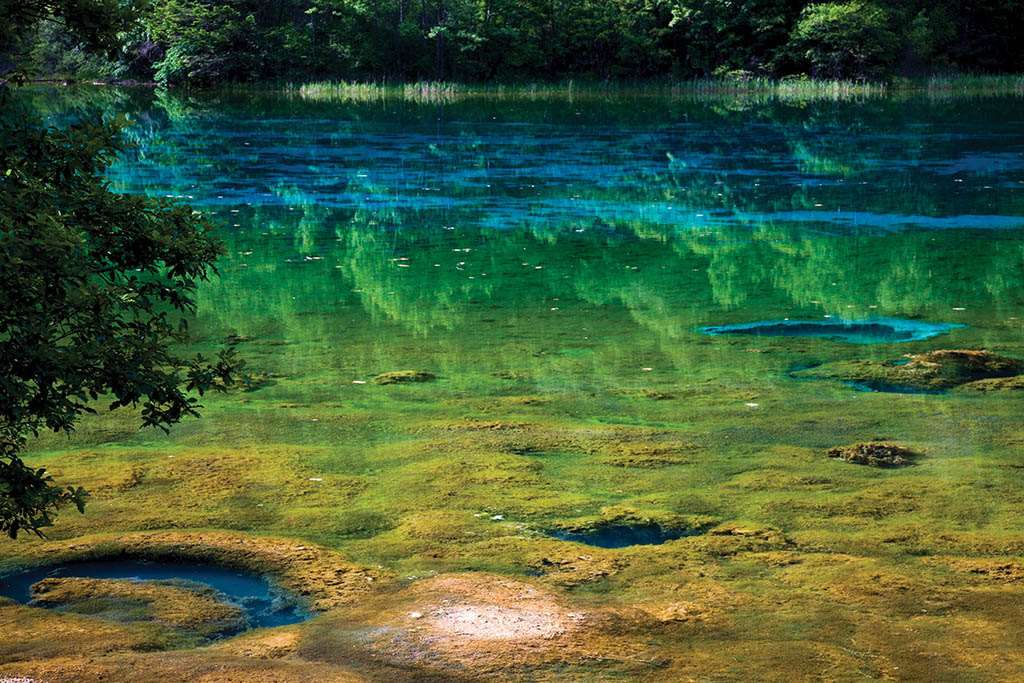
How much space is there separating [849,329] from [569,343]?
7.55 ft

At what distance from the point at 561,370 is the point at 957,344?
306 cm

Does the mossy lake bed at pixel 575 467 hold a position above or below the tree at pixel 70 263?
below

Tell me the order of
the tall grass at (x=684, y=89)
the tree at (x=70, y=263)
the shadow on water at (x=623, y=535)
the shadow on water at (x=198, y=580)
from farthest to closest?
the tall grass at (x=684, y=89)
the shadow on water at (x=623, y=535)
the shadow on water at (x=198, y=580)
the tree at (x=70, y=263)

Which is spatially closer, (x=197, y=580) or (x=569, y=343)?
(x=197, y=580)

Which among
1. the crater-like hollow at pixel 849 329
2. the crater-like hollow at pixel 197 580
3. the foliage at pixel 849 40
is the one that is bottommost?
the crater-like hollow at pixel 197 580

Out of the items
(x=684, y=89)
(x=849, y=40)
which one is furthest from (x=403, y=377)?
(x=849, y=40)

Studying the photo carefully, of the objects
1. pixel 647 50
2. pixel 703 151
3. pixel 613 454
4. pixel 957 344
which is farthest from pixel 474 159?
pixel 647 50

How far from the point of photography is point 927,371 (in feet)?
24.8

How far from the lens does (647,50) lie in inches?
2344

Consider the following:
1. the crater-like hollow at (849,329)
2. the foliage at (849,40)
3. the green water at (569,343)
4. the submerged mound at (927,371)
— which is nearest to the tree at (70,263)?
the green water at (569,343)

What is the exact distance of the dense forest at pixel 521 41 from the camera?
2224 inches

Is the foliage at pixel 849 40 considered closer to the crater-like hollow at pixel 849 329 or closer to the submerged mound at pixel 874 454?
the crater-like hollow at pixel 849 329

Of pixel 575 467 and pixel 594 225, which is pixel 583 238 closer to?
pixel 594 225

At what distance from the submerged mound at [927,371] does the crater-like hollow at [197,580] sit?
4.34 metres
